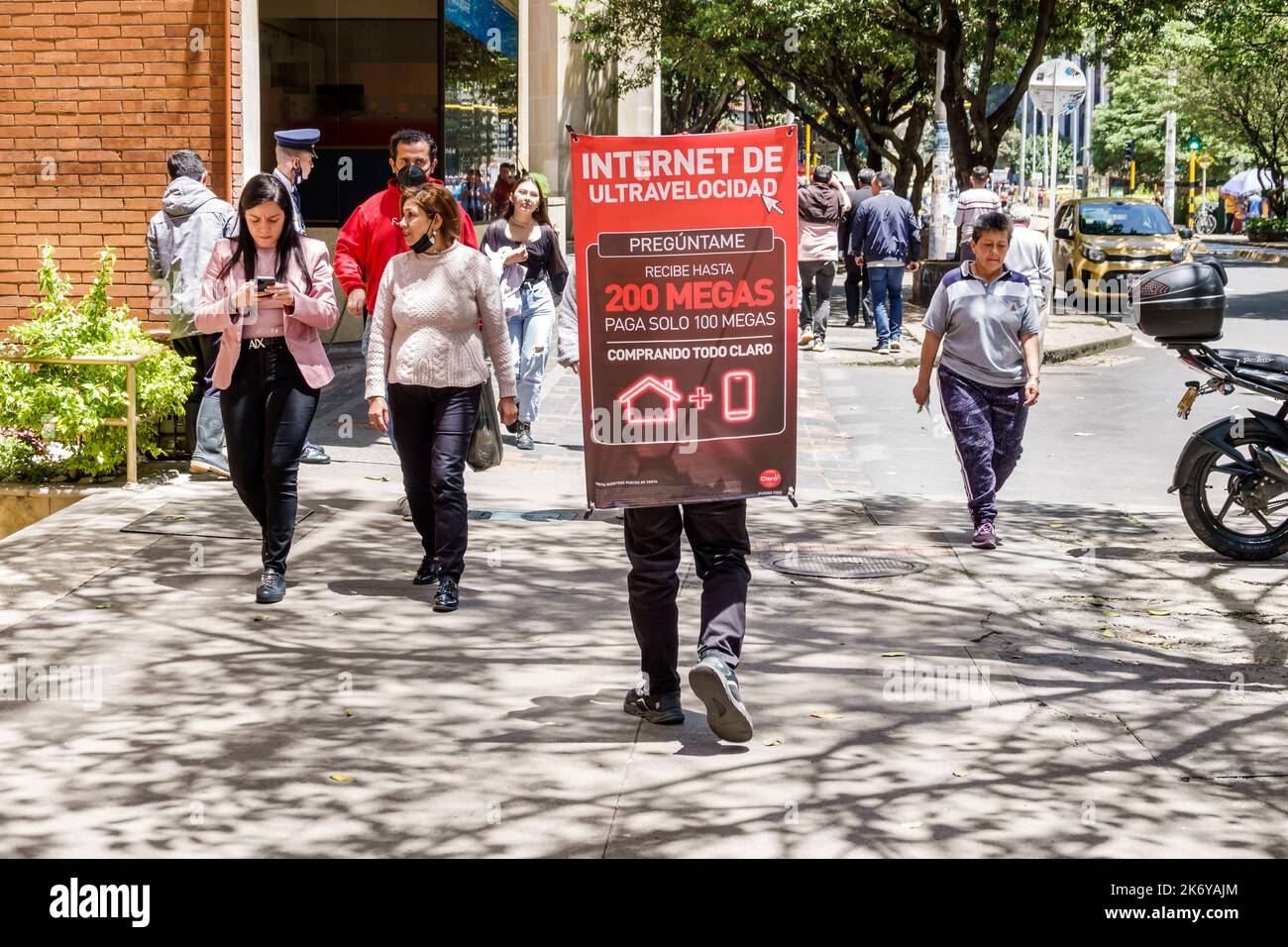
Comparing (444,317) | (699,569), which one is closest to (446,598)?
(444,317)

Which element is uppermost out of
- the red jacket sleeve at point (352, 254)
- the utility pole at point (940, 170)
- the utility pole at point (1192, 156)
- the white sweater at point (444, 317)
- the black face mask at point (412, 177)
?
the utility pole at point (1192, 156)

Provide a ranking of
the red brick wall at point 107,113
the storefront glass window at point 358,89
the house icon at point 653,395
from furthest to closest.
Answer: the storefront glass window at point 358,89, the red brick wall at point 107,113, the house icon at point 653,395

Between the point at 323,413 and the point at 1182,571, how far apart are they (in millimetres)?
7044

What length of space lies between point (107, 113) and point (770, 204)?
755 centimetres

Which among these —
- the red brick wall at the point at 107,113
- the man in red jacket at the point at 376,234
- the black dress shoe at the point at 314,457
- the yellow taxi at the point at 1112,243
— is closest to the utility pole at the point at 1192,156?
the yellow taxi at the point at 1112,243

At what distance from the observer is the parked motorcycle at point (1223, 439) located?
331 inches

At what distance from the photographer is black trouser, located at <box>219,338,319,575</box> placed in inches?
Result: 292

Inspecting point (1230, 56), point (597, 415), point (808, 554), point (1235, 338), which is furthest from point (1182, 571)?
point (1230, 56)

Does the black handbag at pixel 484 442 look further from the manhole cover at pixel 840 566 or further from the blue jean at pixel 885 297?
the blue jean at pixel 885 297

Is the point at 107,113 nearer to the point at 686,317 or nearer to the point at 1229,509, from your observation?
the point at 686,317

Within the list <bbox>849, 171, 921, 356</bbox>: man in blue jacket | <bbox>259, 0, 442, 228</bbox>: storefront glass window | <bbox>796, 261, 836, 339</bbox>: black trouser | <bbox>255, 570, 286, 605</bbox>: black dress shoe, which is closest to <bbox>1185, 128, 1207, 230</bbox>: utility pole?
<bbox>259, 0, 442, 228</bbox>: storefront glass window

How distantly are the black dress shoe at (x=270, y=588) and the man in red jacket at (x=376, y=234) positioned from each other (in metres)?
1.61

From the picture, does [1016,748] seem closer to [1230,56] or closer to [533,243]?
[533,243]

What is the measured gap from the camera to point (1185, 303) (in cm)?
861
